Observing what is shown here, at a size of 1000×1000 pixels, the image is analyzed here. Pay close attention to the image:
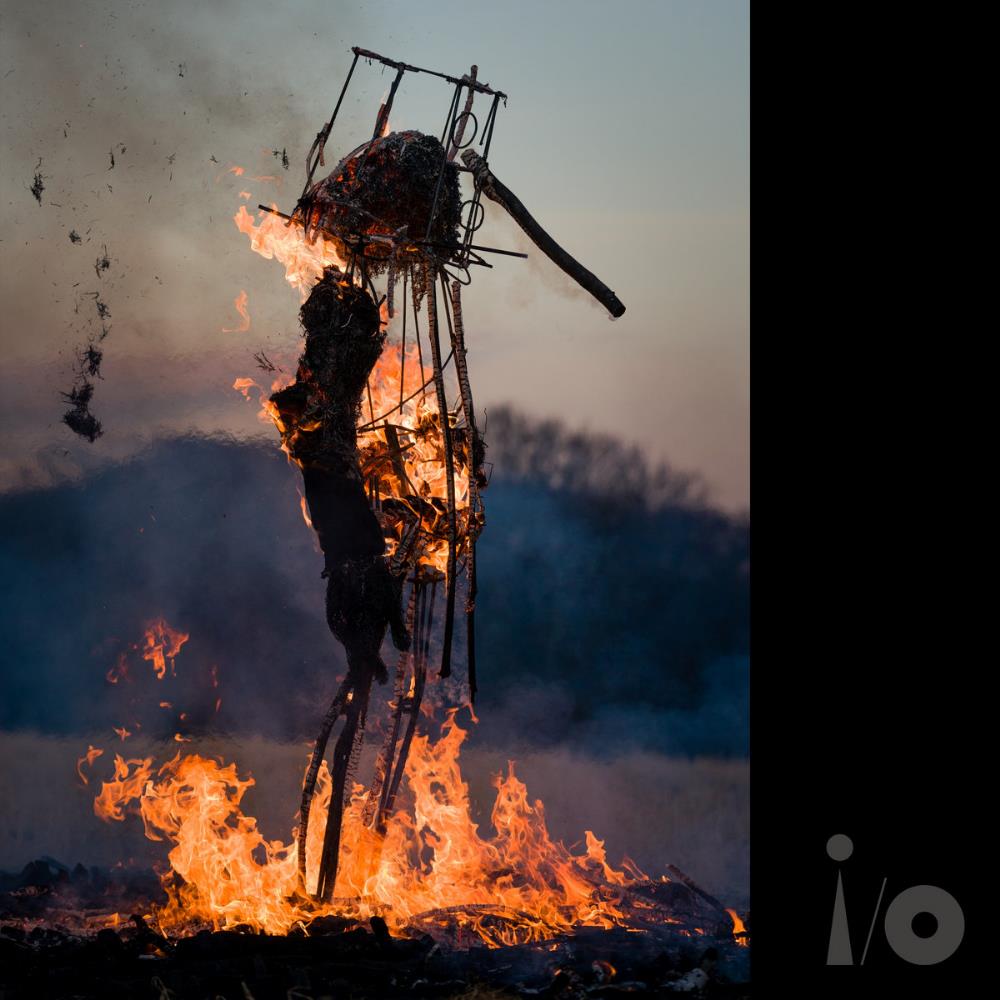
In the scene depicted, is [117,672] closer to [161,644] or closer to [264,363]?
[161,644]

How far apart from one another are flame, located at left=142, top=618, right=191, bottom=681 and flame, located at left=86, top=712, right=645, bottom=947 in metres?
0.96

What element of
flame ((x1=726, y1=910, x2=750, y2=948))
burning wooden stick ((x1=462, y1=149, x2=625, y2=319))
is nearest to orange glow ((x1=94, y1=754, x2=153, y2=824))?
flame ((x1=726, y1=910, x2=750, y2=948))

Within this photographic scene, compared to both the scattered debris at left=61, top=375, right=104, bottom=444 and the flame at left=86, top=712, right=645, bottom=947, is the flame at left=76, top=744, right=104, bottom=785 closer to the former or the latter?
the flame at left=86, top=712, right=645, bottom=947

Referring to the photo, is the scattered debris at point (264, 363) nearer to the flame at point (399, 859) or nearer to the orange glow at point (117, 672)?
the orange glow at point (117, 672)

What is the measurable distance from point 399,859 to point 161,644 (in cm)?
323

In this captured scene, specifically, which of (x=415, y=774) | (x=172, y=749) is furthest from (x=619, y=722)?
A: (x=172, y=749)

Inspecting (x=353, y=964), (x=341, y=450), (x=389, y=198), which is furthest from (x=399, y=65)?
(x=353, y=964)

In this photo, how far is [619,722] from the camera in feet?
41.8
